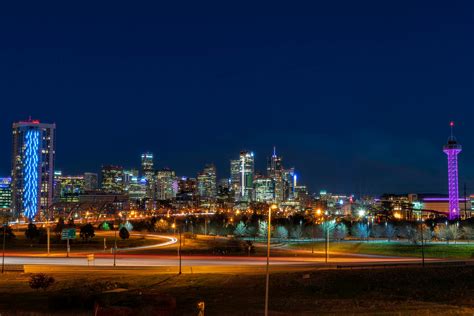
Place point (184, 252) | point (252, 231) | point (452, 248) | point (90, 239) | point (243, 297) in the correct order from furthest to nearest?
1. point (252, 231)
2. point (90, 239)
3. point (452, 248)
4. point (184, 252)
5. point (243, 297)

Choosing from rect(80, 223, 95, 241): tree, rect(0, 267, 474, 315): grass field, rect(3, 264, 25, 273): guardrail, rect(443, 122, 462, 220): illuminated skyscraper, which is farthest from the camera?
rect(443, 122, 462, 220): illuminated skyscraper

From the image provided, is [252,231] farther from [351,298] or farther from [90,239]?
[351,298]

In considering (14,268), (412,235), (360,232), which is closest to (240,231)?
(360,232)

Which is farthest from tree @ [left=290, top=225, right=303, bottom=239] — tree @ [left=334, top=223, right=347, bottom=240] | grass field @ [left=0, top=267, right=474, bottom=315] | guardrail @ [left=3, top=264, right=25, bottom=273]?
guardrail @ [left=3, top=264, right=25, bottom=273]

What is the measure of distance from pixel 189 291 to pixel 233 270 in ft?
35.0

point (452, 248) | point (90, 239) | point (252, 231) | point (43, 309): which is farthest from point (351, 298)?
point (252, 231)

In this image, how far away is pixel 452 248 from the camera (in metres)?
89.3

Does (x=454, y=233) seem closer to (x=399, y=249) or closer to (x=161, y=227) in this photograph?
(x=399, y=249)

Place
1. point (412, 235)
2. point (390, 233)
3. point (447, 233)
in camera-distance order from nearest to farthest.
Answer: point (412, 235), point (447, 233), point (390, 233)

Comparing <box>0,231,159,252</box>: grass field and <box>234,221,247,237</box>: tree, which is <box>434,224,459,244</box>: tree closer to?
<box>234,221,247,237</box>: tree

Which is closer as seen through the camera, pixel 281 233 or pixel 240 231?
pixel 281 233

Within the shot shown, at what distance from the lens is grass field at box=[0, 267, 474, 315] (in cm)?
3428

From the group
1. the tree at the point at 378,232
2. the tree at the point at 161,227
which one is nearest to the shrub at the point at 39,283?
the tree at the point at 378,232

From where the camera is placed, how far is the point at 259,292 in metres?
42.7
